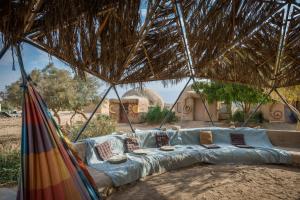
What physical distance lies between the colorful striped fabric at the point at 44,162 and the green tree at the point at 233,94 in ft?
29.5

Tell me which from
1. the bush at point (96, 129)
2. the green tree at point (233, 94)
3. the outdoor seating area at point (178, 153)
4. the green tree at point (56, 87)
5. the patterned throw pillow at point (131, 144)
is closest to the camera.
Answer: the outdoor seating area at point (178, 153)

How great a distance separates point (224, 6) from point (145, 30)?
3.50 ft

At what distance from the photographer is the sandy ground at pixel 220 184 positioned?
334 cm

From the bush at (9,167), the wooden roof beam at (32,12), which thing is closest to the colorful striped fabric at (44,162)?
the wooden roof beam at (32,12)

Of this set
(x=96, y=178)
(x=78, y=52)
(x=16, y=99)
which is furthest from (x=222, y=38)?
(x=16, y=99)

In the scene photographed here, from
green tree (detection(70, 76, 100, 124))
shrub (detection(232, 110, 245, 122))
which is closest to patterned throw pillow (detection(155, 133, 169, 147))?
green tree (detection(70, 76, 100, 124))

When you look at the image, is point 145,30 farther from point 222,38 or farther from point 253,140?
point 253,140

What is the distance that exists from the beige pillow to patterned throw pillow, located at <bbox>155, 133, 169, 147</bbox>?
0.81m

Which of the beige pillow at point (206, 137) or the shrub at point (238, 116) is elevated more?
the shrub at point (238, 116)

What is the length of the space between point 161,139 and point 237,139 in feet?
5.73

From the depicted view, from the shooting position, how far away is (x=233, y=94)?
39.0ft

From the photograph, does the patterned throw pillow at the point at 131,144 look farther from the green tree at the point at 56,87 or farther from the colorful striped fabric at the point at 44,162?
the green tree at the point at 56,87

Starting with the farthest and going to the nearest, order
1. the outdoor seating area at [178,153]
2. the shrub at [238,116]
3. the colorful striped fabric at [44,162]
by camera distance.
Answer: the shrub at [238,116] < the outdoor seating area at [178,153] < the colorful striped fabric at [44,162]

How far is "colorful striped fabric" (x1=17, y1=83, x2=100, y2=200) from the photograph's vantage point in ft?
6.18
